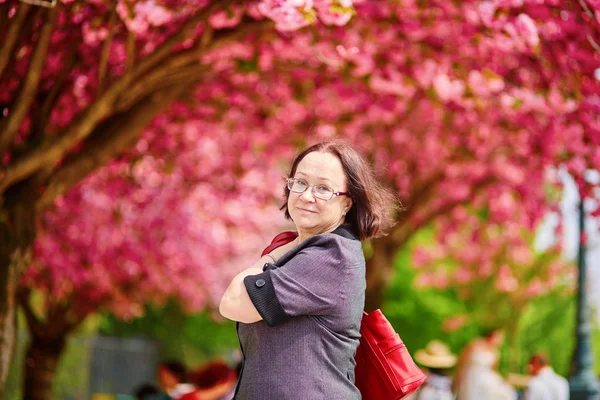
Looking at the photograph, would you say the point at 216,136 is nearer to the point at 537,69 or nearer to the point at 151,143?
the point at 151,143

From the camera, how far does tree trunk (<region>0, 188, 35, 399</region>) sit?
23.2ft

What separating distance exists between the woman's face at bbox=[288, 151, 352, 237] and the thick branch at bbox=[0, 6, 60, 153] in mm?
3821

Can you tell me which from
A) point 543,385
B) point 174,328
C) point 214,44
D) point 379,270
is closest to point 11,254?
point 214,44

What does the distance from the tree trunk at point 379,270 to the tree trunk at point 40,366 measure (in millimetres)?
4622

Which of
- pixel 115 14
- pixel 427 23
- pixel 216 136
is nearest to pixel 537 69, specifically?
pixel 427 23

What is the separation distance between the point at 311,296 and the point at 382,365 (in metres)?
0.45

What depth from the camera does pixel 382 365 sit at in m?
3.39

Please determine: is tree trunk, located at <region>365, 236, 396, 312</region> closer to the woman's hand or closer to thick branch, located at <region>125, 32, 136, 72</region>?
thick branch, located at <region>125, 32, 136, 72</region>

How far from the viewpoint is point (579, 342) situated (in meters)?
Answer: 11.0

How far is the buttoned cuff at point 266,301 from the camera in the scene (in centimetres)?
310

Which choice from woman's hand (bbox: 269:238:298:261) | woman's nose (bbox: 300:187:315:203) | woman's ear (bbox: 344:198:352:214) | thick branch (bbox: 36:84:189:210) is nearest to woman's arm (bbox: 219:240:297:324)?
woman's hand (bbox: 269:238:298:261)

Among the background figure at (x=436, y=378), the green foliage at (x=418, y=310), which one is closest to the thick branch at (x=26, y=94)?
the background figure at (x=436, y=378)

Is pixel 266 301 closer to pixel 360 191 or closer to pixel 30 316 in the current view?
pixel 360 191

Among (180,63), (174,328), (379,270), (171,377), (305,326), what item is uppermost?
(305,326)
